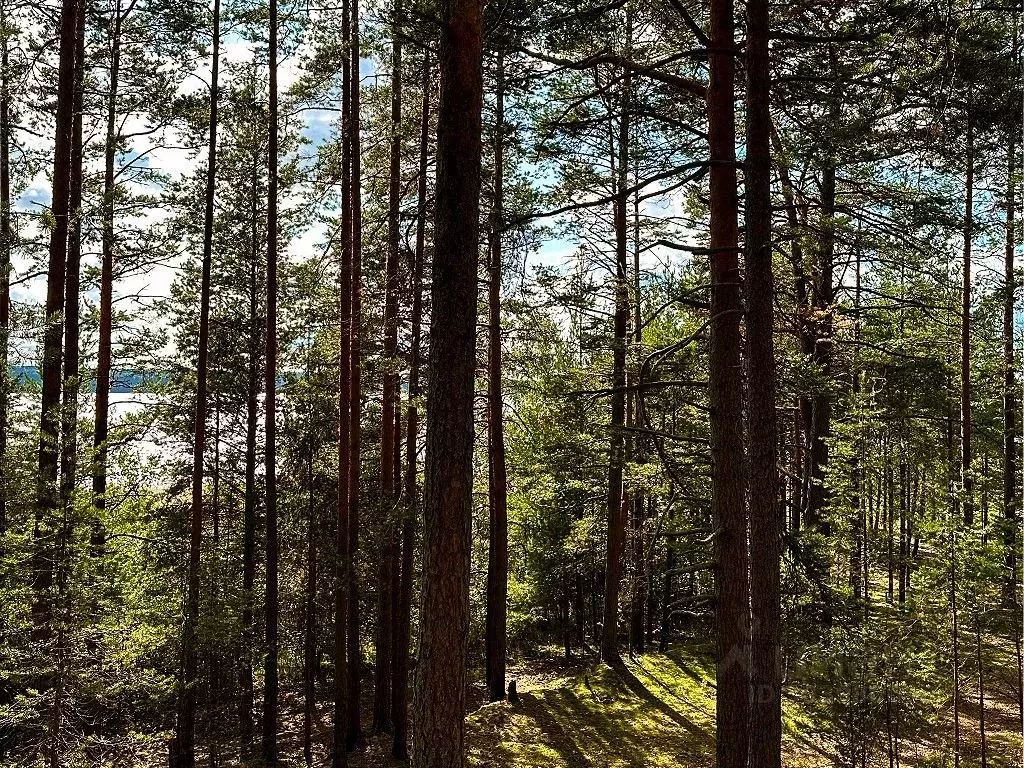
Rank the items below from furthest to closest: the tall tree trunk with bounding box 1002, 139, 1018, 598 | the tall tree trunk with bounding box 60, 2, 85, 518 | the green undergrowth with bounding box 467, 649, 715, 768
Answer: the green undergrowth with bounding box 467, 649, 715, 768, the tall tree trunk with bounding box 1002, 139, 1018, 598, the tall tree trunk with bounding box 60, 2, 85, 518

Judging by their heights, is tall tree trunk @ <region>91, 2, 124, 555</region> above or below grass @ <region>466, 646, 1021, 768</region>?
above

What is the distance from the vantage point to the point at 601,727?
12.2 metres

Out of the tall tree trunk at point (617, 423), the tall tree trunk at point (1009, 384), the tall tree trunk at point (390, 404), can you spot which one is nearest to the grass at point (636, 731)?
the tall tree trunk at point (617, 423)

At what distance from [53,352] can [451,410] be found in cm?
592

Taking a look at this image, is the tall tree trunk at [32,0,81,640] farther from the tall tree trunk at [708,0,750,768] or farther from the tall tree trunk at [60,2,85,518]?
the tall tree trunk at [708,0,750,768]

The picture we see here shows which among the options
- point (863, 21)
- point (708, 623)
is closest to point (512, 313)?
point (863, 21)

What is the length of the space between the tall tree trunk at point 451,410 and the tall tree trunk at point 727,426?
2.54 m

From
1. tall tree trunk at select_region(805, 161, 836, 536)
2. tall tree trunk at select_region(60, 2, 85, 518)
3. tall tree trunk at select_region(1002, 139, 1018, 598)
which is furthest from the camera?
tall tree trunk at select_region(805, 161, 836, 536)

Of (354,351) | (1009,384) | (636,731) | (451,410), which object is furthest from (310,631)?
(1009,384)

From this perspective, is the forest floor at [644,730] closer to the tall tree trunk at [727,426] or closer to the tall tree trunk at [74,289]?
the tall tree trunk at [727,426]

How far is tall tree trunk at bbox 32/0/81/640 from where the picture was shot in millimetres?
7543

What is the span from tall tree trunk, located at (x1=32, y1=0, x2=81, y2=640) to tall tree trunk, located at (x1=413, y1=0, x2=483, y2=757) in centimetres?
516

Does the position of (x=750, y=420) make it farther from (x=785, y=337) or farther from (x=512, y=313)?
(x=785, y=337)

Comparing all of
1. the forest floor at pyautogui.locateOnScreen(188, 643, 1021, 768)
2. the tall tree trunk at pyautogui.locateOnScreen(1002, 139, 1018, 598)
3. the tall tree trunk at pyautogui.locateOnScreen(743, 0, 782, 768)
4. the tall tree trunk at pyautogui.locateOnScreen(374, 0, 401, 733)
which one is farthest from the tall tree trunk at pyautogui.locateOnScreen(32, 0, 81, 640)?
the tall tree trunk at pyautogui.locateOnScreen(1002, 139, 1018, 598)
